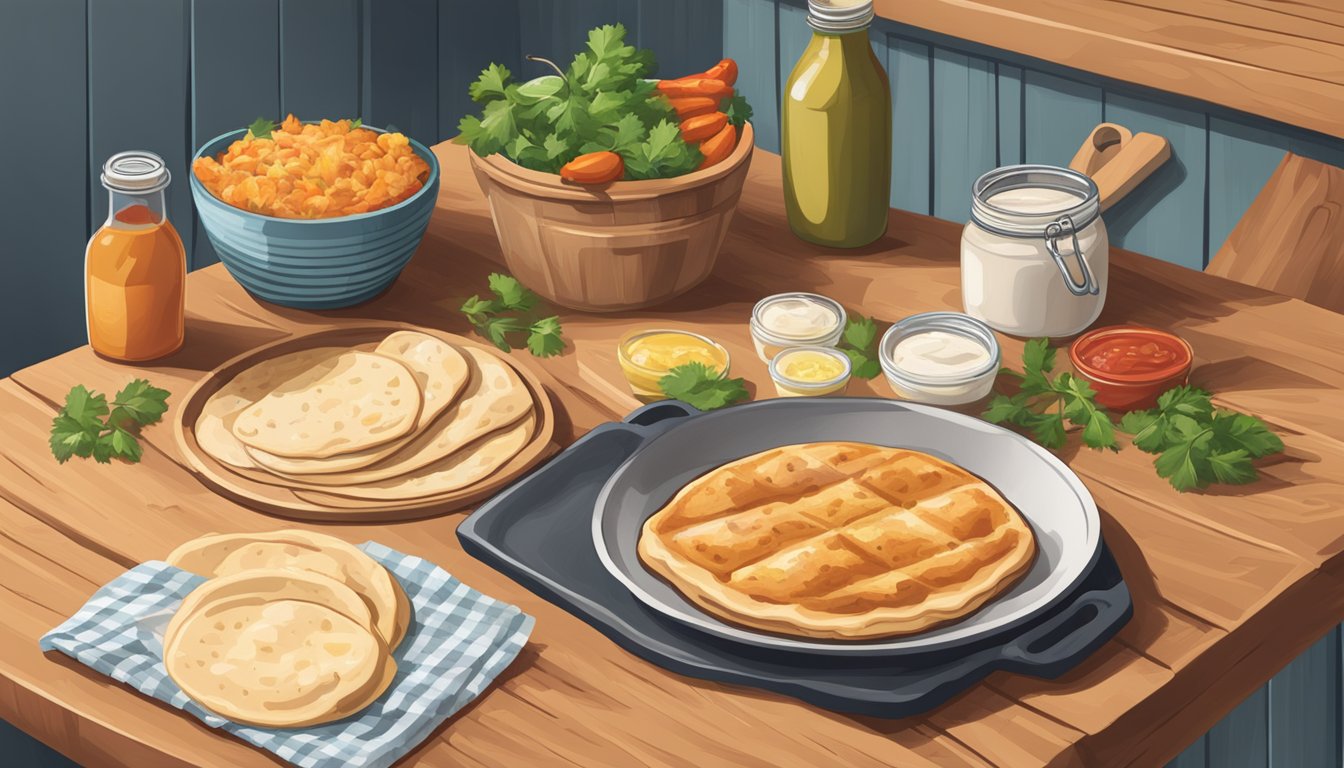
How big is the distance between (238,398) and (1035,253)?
0.86 metres

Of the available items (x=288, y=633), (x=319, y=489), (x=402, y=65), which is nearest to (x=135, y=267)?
(x=319, y=489)

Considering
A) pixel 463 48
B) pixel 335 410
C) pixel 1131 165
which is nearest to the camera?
pixel 335 410

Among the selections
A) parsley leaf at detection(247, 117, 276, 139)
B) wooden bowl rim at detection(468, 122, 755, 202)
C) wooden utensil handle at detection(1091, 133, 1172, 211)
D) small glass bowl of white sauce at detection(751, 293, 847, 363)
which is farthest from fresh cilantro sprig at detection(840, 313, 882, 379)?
wooden utensil handle at detection(1091, 133, 1172, 211)

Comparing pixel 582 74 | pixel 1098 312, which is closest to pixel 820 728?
pixel 1098 312

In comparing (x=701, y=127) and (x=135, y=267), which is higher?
(x=701, y=127)

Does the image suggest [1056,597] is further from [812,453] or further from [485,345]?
[485,345]

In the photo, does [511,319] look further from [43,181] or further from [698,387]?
[43,181]

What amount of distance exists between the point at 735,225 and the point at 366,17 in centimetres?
110

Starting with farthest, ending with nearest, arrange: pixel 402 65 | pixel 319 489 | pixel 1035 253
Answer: pixel 402 65 → pixel 1035 253 → pixel 319 489

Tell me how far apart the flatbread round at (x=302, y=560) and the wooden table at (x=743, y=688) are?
0.06m

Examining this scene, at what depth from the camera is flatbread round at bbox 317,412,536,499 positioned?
156cm

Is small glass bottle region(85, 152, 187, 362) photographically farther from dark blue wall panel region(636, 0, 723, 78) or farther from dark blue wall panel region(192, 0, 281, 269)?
dark blue wall panel region(636, 0, 723, 78)

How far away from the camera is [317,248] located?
186cm

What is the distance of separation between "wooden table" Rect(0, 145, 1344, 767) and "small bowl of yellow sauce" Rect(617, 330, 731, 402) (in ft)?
0.11
